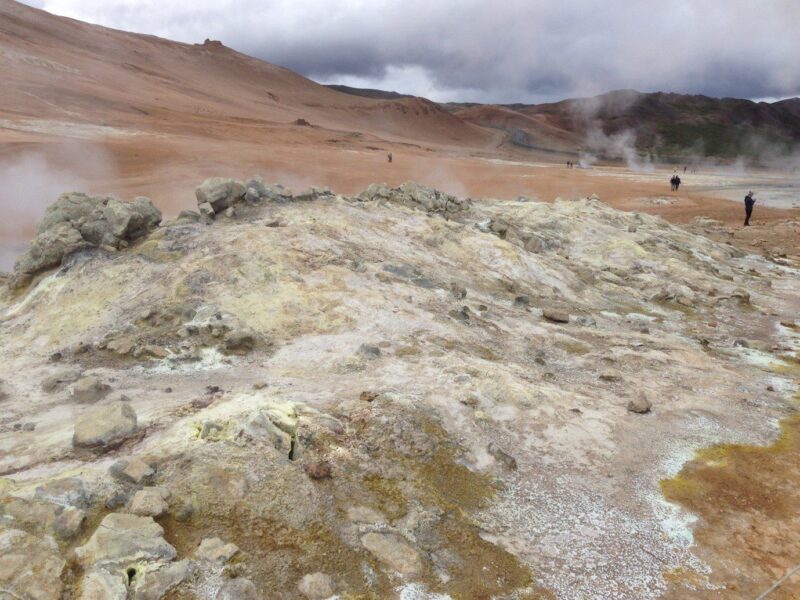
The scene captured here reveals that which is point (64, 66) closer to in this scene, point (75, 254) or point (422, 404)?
point (75, 254)

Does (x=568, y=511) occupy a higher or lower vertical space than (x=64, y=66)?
lower

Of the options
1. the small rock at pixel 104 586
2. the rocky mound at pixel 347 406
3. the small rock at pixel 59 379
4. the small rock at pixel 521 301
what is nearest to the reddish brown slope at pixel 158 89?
the rocky mound at pixel 347 406

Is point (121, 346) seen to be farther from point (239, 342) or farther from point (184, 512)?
point (184, 512)

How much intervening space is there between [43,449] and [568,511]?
348cm

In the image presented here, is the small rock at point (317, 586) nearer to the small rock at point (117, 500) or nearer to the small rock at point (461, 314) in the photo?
the small rock at point (117, 500)

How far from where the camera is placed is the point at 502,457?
444 centimetres

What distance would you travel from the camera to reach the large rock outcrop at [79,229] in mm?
7293

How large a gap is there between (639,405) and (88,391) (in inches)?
185

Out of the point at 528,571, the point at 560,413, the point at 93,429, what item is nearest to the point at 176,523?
the point at 93,429

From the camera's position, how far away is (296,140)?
112ft

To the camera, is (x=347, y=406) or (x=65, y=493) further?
(x=347, y=406)

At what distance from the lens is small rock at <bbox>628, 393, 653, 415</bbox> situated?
5344mm

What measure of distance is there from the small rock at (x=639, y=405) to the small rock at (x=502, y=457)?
1.54 m

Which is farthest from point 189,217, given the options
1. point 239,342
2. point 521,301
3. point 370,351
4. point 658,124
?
point 658,124
